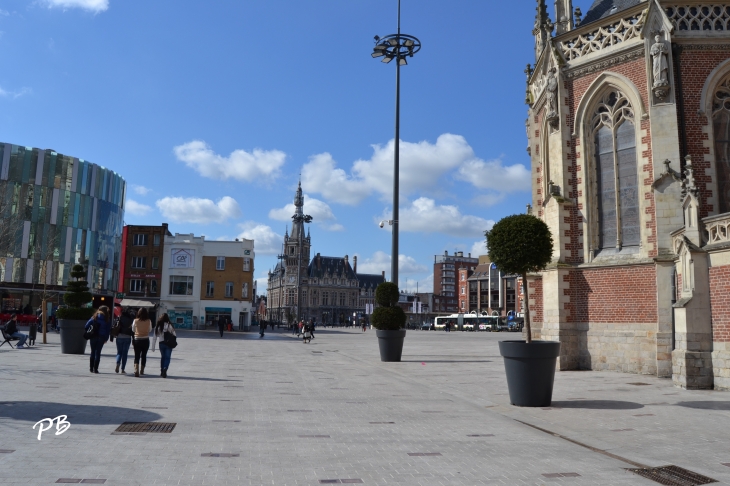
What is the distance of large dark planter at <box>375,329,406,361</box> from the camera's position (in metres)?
19.8

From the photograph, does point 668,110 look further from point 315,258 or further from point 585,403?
point 315,258

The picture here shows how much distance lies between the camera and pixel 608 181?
1752cm

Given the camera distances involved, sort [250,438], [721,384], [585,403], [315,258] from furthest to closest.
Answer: [315,258], [721,384], [585,403], [250,438]

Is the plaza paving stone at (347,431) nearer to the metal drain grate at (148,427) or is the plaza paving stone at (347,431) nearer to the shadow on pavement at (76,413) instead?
the shadow on pavement at (76,413)

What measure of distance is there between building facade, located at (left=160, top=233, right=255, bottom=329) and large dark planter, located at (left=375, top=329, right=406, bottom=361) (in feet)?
141

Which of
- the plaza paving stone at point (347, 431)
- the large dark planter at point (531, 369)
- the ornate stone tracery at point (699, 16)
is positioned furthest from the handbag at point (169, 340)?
the ornate stone tracery at point (699, 16)

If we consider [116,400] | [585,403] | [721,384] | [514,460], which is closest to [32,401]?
[116,400]

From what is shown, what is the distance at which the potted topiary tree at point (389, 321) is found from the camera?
19.5 metres

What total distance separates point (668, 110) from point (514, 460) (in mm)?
13060

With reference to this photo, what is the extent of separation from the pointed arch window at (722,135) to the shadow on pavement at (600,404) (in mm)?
8304

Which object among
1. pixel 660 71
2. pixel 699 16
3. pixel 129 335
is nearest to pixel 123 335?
pixel 129 335

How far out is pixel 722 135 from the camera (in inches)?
642

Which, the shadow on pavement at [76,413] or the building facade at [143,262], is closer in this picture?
the shadow on pavement at [76,413]

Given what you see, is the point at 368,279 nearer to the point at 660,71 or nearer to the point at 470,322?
the point at 470,322
